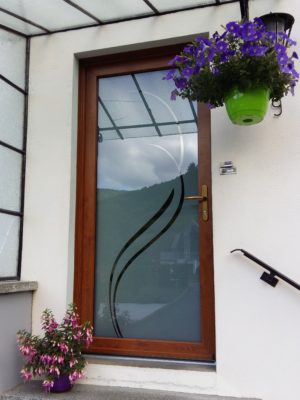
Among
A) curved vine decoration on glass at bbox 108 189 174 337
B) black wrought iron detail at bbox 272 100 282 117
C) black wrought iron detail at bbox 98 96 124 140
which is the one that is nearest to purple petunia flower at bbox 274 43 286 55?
black wrought iron detail at bbox 272 100 282 117

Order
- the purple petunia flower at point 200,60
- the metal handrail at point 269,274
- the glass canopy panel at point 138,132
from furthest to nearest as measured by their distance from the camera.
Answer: the glass canopy panel at point 138,132 < the metal handrail at point 269,274 < the purple petunia flower at point 200,60

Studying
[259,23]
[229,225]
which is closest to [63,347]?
[229,225]

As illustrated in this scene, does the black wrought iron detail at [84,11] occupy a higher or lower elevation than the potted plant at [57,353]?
higher

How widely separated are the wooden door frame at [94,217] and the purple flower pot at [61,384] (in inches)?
14.2

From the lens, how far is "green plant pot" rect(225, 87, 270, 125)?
2170 mm

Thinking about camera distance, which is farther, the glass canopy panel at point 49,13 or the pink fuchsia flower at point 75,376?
the glass canopy panel at point 49,13

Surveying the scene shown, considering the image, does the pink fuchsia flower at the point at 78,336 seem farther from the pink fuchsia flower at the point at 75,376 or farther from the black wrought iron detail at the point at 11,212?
the black wrought iron detail at the point at 11,212

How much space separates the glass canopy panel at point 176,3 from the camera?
2.72m

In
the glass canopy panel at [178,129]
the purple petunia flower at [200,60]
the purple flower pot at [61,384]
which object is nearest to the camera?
the purple petunia flower at [200,60]

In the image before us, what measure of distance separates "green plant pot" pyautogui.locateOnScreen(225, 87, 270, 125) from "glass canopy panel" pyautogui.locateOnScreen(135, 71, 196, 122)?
682 millimetres

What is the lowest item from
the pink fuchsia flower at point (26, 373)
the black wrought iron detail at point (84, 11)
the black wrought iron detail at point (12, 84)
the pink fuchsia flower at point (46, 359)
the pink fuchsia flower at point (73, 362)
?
the pink fuchsia flower at point (26, 373)

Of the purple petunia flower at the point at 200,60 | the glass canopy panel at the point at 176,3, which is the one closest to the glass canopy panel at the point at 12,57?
the glass canopy panel at the point at 176,3

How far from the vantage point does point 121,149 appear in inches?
120

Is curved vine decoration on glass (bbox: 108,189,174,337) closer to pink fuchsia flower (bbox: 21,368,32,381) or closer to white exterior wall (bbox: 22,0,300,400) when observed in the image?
white exterior wall (bbox: 22,0,300,400)
